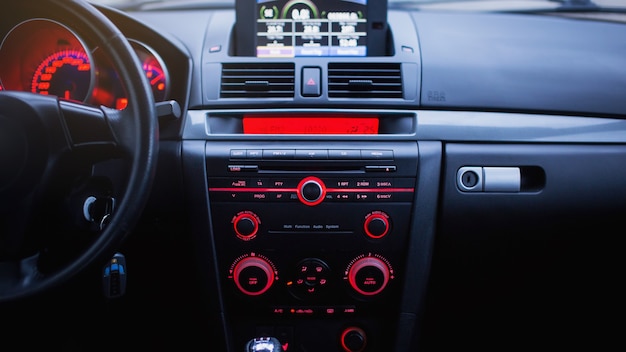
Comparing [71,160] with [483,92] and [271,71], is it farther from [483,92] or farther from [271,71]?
[483,92]

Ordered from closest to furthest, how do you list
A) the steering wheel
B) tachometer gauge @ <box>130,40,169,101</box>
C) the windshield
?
the steering wheel < tachometer gauge @ <box>130,40,169,101</box> < the windshield

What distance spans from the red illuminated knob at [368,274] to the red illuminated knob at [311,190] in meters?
0.26

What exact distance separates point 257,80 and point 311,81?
167 mm

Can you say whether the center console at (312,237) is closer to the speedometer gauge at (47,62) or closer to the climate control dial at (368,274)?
the climate control dial at (368,274)

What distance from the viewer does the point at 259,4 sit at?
1838 millimetres

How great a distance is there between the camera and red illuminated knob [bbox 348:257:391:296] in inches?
71.7

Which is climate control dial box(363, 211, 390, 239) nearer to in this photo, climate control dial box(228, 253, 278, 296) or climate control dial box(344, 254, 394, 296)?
climate control dial box(344, 254, 394, 296)

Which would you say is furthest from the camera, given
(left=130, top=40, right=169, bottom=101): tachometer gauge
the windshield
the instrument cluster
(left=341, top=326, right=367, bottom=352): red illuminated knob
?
the windshield

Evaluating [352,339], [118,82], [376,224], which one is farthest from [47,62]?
[352,339]

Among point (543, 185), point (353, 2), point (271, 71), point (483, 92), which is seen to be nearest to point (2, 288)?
point (271, 71)

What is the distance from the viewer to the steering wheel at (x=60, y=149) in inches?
50.1

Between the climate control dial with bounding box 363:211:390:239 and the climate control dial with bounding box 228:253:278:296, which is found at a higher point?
the climate control dial with bounding box 363:211:390:239

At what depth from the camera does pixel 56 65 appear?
1.75 meters

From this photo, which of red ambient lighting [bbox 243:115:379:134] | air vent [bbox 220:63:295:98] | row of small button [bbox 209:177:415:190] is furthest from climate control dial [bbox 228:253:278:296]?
air vent [bbox 220:63:295:98]
